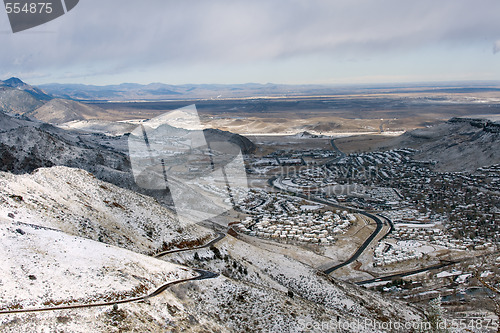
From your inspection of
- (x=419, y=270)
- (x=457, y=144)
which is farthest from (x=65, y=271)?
(x=457, y=144)

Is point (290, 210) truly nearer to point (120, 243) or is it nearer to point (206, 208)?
point (206, 208)

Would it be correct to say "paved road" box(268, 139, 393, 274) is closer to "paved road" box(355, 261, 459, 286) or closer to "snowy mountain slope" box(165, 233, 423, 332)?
"paved road" box(355, 261, 459, 286)

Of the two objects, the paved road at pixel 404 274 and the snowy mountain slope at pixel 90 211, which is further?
the paved road at pixel 404 274

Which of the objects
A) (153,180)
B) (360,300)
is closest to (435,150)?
(153,180)

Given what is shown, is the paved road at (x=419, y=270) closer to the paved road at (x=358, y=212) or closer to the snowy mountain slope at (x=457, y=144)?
the paved road at (x=358, y=212)

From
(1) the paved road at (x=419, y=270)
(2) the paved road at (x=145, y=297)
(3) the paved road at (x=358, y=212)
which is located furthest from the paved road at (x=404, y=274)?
(2) the paved road at (x=145, y=297)

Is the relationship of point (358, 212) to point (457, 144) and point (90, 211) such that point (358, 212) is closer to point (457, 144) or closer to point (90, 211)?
point (90, 211)
